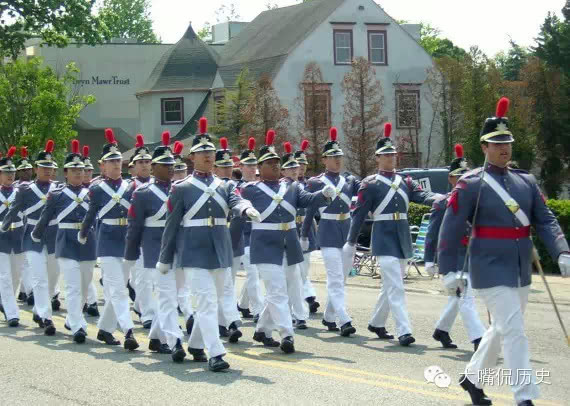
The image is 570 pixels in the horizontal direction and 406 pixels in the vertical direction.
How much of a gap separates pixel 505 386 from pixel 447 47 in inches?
3313

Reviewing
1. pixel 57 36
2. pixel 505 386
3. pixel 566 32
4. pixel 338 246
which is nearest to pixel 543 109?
pixel 566 32

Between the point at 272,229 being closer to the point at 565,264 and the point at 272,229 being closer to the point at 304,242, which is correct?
the point at 304,242

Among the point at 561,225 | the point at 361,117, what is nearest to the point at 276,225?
the point at 561,225

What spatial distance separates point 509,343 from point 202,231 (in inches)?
154

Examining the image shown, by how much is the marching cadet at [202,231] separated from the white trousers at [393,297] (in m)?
2.23

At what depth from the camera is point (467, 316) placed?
1179cm

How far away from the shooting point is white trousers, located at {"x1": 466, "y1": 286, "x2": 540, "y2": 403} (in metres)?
8.12

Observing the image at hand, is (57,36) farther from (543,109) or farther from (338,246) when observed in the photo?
(543,109)

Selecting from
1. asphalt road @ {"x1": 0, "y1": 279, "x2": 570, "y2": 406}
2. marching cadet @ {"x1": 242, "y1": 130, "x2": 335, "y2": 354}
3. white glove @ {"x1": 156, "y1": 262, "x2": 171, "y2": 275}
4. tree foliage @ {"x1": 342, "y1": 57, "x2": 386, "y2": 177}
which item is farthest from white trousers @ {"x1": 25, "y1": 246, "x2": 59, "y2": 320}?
tree foliage @ {"x1": 342, "y1": 57, "x2": 386, "y2": 177}

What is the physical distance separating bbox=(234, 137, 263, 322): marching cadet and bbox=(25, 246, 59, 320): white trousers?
2.70 metres

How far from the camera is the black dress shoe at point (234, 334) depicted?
Result: 42.7ft

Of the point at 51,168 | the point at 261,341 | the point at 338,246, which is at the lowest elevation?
the point at 261,341

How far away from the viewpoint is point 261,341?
12.9 metres

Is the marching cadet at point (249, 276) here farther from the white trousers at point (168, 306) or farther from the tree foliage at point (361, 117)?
the tree foliage at point (361, 117)
